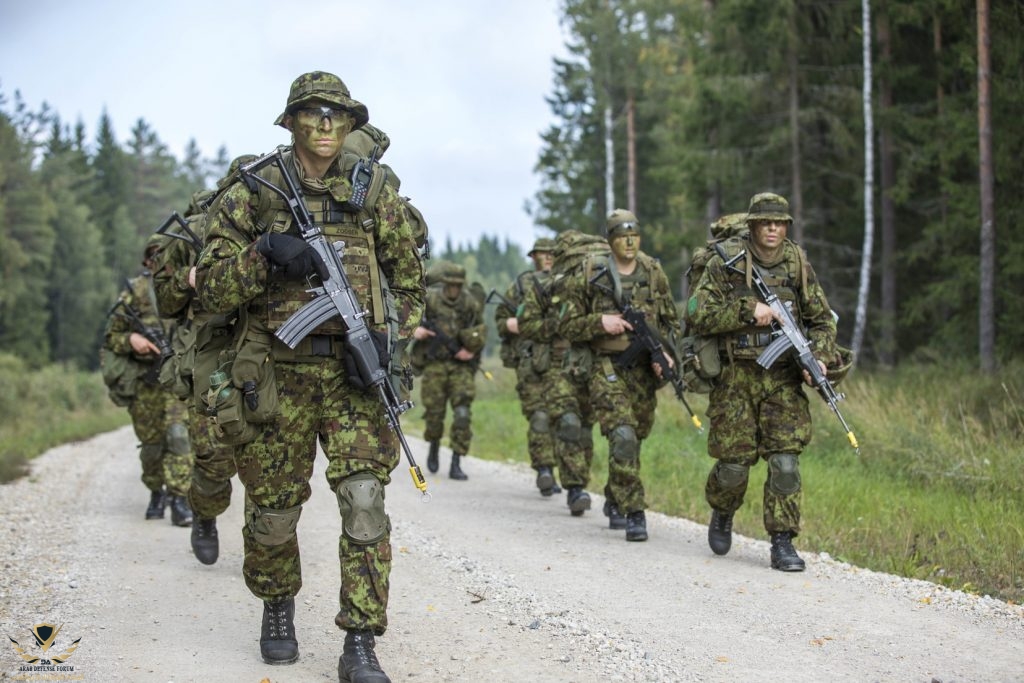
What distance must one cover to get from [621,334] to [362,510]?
169 inches

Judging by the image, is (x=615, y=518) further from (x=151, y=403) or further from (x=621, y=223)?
(x=151, y=403)

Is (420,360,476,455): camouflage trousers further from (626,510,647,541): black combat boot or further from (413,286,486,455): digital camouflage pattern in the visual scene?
(626,510,647,541): black combat boot

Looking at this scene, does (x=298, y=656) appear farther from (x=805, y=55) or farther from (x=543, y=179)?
(x=543, y=179)

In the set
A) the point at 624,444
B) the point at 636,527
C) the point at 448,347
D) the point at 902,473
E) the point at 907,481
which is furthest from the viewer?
the point at 448,347

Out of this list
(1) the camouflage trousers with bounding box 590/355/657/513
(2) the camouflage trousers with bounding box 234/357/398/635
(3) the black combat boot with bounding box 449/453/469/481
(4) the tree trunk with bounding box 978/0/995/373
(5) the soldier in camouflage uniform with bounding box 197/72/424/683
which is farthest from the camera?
(4) the tree trunk with bounding box 978/0/995/373

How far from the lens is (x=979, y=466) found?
8.92 m

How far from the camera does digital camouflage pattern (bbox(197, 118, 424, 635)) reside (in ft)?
14.8

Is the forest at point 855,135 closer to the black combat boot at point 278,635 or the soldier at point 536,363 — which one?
the soldier at point 536,363

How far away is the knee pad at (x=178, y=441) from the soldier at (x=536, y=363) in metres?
3.37

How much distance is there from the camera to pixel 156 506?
9.66 metres

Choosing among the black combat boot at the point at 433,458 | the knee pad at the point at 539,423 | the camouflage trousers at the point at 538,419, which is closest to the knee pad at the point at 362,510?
the camouflage trousers at the point at 538,419

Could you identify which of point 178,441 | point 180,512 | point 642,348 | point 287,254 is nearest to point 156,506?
point 180,512

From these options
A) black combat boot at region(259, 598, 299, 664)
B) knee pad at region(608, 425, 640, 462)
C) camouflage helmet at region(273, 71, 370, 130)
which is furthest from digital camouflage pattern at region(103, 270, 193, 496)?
camouflage helmet at region(273, 71, 370, 130)

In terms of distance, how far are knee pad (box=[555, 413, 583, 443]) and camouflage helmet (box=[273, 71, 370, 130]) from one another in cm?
518
